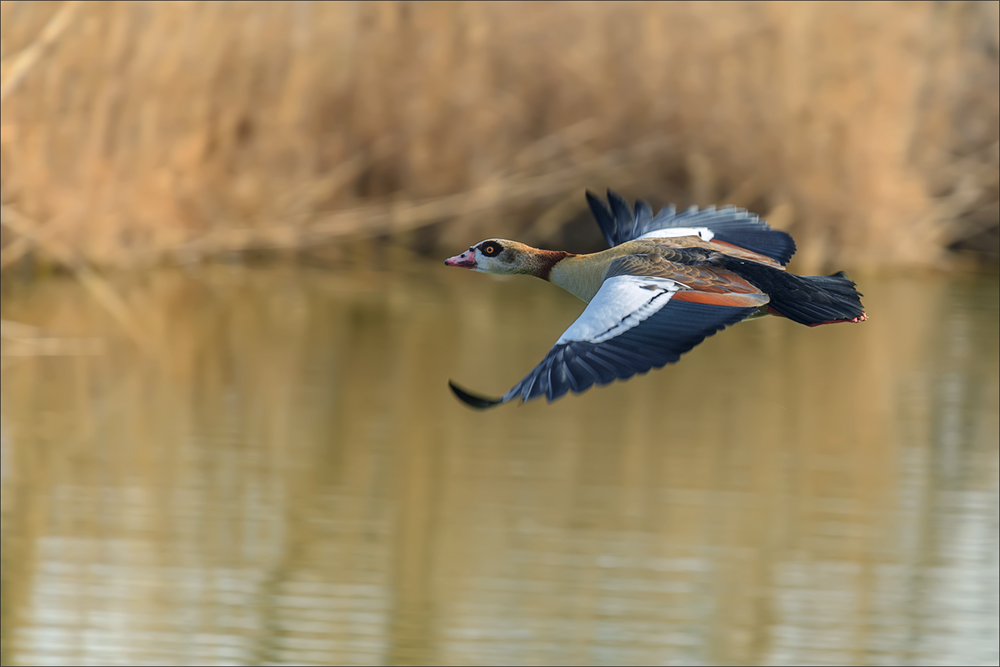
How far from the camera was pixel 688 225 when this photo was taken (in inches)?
247

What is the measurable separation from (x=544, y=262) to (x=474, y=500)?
10.7 meters

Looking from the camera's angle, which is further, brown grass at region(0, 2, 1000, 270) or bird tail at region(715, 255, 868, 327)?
brown grass at region(0, 2, 1000, 270)

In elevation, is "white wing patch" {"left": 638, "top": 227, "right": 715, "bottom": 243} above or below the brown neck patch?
above

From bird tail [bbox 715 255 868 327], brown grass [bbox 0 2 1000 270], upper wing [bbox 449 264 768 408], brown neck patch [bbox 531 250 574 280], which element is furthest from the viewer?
brown grass [bbox 0 2 1000 270]

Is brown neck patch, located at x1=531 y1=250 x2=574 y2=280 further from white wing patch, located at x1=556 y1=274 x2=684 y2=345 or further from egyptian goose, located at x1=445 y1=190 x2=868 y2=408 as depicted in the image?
white wing patch, located at x1=556 y1=274 x2=684 y2=345

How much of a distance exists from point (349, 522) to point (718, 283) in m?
11.8

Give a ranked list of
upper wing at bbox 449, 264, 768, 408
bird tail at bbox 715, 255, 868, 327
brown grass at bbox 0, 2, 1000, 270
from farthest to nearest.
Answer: brown grass at bbox 0, 2, 1000, 270 < bird tail at bbox 715, 255, 868, 327 < upper wing at bbox 449, 264, 768, 408

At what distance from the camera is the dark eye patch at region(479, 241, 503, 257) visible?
5363mm

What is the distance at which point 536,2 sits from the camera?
1630 centimetres

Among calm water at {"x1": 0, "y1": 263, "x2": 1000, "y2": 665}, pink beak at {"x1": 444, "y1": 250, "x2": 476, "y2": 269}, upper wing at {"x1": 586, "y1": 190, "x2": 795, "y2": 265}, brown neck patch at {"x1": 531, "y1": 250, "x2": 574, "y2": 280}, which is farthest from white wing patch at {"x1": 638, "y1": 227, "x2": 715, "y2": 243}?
calm water at {"x1": 0, "y1": 263, "x2": 1000, "y2": 665}

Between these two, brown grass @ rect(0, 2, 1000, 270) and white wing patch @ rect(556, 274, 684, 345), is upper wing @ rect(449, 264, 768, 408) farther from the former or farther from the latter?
brown grass @ rect(0, 2, 1000, 270)

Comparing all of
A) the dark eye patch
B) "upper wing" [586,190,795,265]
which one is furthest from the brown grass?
the dark eye patch

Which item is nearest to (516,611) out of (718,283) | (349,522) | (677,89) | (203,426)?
(349,522)

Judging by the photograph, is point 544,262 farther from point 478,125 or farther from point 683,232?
point 478,125
